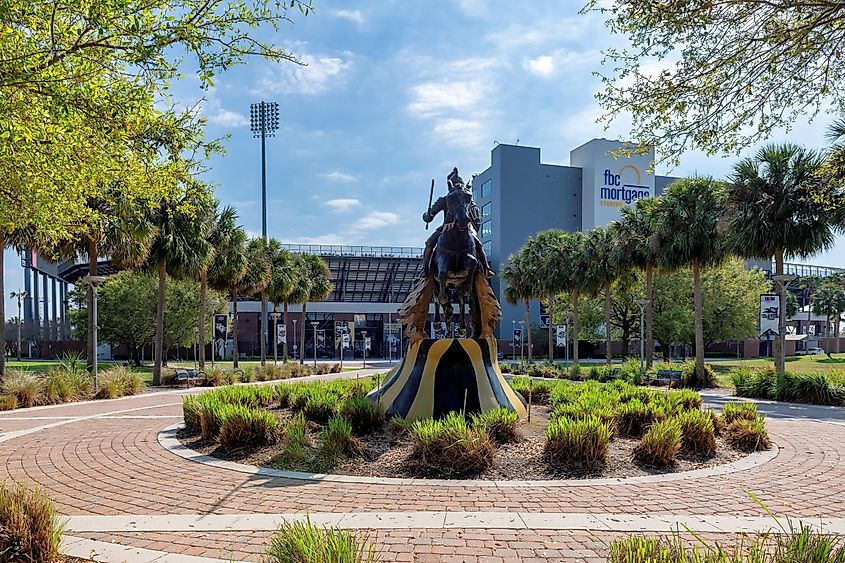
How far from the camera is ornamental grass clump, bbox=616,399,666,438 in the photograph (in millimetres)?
10922

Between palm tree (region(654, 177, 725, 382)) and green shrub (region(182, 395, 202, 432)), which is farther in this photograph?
palm tree (region(654, 177, 725, 382))

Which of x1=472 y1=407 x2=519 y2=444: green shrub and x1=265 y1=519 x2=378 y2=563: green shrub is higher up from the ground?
x1=265 y1=519 x2=378 y2=563: green shrub

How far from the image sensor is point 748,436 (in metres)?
10.2

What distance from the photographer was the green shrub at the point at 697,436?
9398 mm

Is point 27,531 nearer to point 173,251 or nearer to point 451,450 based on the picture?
point 451,450

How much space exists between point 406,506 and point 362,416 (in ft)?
14.2

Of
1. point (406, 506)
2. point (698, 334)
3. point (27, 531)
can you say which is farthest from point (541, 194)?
point (27, 531)

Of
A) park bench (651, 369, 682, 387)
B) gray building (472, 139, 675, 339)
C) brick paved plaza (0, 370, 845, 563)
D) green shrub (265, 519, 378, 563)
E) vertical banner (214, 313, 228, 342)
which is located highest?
gray building (472, 139, 675, 339)

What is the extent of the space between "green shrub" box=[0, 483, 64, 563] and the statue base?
283 inches

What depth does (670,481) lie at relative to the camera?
25.6 ft

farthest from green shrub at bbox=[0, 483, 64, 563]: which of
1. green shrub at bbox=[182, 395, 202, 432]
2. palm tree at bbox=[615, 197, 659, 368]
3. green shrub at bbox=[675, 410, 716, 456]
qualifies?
palm tree at bbox=[615, 197, 659, 368]

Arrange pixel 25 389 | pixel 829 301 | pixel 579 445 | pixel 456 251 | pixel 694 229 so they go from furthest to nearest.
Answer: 1. pixel 829 301
2. pixel 694 229
3. pixel 25 389
4. pixel 456 251
5. pixel 579 445

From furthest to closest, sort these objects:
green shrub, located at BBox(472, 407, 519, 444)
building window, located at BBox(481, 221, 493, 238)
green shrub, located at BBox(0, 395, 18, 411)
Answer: building window, located at BBox(481, 221, 493, 238) < green shrub, located at BBox(0, 395, 18, 411) < green shrub, located at BBox(472, 407, 519, 444)

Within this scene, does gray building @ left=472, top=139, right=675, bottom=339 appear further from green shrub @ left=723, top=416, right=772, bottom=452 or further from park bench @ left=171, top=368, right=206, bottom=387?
green shrub @ left=723, top=416, right=772, bottom=452
